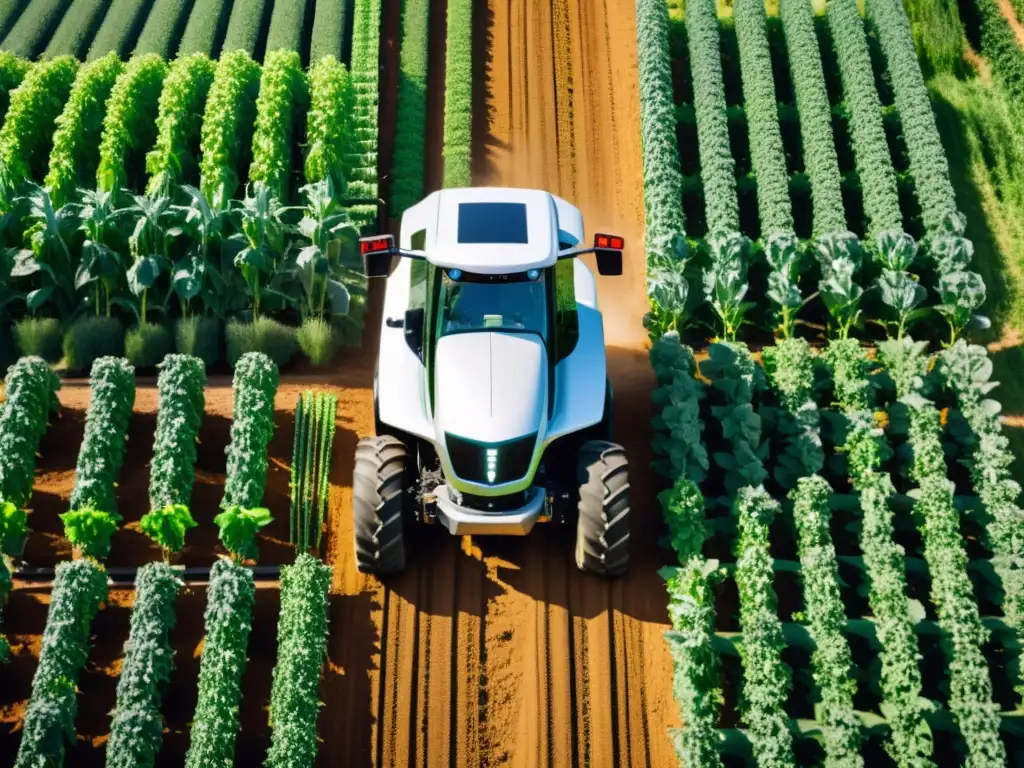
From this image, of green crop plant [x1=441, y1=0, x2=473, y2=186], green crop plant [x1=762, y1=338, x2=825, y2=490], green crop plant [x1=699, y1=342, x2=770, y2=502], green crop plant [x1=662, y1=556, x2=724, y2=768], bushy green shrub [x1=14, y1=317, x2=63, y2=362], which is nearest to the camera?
green crop plant [x1=662, y1=556, x2=724, y2=768]

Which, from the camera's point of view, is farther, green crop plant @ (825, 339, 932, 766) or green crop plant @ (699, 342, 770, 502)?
green crop plant @ (699, 342, 770, 502)

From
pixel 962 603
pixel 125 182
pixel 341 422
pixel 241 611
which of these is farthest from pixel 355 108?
pixel 962 603

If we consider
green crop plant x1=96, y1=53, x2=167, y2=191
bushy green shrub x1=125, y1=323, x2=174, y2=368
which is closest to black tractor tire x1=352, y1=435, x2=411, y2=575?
bushy green shrub x1=125, y1=323, x2=174, y2=368

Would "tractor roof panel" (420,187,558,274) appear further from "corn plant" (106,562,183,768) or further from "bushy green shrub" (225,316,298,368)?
"corn plant" (106,562,183,768)

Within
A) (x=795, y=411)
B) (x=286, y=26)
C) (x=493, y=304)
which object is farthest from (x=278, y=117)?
(x=795, y=411)

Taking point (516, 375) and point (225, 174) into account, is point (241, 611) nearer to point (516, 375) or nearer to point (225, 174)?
point (516, 375)

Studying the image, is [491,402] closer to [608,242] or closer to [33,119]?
[608,242]
